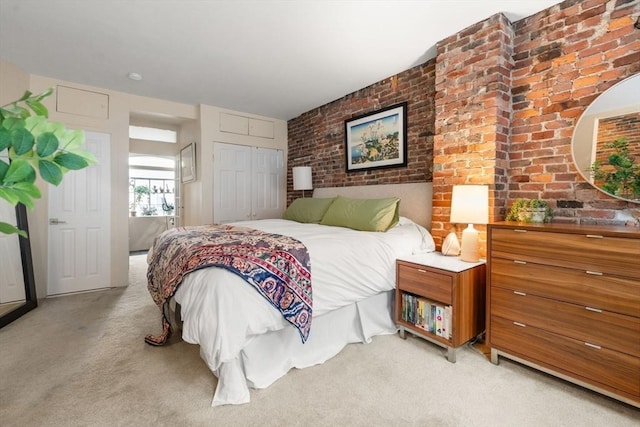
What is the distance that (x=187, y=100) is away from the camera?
4289 mm

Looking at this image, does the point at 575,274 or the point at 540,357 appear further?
the point at 540,357

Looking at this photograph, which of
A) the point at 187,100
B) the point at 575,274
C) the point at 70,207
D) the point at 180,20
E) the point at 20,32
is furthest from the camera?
the point at 187,100

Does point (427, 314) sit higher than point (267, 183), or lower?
lower

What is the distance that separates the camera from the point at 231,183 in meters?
4.76

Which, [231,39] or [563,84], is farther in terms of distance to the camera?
[231,39]

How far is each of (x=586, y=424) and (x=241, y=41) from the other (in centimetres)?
349

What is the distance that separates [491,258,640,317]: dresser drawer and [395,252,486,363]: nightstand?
0.73 feet

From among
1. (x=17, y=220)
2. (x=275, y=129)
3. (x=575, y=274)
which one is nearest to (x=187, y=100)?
(x=275, y=129)

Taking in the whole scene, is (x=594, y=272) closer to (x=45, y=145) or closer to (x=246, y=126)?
(x=45, y=145)

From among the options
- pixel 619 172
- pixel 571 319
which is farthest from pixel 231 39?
pixel 571 319

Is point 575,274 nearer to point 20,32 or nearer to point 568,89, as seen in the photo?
point 568,89

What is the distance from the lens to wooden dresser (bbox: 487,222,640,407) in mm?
1588

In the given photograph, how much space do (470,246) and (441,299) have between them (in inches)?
18.9

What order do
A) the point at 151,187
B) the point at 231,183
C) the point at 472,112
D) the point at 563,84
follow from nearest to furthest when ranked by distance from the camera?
1. the point at 563,84
2. the point at 472,112
3. the point at 231,183
4. the point at 151,187
